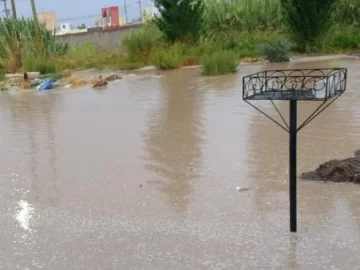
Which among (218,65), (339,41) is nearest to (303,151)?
(218,65)

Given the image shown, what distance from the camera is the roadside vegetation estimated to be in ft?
56.5

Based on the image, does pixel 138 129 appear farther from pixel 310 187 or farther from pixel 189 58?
pixel 189 58

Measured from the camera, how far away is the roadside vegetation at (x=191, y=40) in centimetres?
1722

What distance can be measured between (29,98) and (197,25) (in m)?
8.93

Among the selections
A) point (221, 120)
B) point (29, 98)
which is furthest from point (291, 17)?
point (221, 120)

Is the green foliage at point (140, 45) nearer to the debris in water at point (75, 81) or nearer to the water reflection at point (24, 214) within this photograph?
the debris in water at point (75, 81)

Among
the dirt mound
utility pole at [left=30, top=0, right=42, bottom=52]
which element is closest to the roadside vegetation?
utility pole at [left=30, top=0, right=42, bottom=52]

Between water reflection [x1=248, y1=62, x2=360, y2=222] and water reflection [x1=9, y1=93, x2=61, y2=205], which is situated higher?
water reflection [x1=248, y1=62, x2=360, y2=222]

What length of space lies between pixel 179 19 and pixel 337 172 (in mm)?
15103

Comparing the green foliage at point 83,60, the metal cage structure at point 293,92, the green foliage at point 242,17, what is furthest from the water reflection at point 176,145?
the green foliage at point 242,17

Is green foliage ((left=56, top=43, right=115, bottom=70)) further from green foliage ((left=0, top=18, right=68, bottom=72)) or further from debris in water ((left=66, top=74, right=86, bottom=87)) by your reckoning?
debris in water ((left=66, top=74, right=86, bottom=87))

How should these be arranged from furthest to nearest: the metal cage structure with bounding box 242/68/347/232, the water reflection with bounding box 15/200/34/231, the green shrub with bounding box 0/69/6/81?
the green shrub with bounding box 0/69/6/81 < the water reflection with bounding box 15/200/34/231 < the metal cage structure with bounding box 242/68/347/232

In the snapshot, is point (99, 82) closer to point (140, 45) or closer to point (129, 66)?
point (129, 66)

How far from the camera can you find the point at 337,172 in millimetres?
4297
